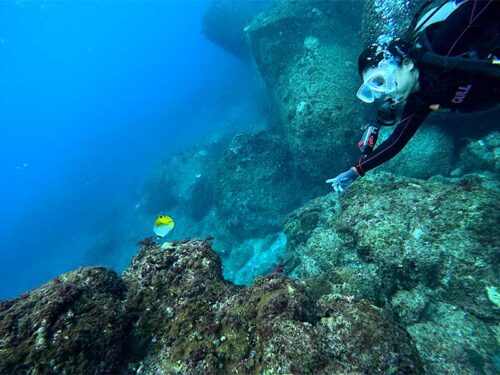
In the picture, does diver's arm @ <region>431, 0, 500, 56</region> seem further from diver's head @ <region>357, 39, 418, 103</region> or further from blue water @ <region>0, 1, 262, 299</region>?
blue water @ <region>0, 1, 262, 299</region>

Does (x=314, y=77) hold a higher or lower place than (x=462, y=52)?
higher

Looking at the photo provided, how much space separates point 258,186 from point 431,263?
981 centimetres

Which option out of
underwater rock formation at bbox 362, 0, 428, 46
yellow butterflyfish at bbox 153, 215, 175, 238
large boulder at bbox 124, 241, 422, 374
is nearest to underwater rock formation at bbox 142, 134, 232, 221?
yellow butterflyfish at bbox 153, 215, 175, 238

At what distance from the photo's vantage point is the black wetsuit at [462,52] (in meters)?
2.63

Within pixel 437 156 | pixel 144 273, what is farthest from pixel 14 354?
pixel 437 156

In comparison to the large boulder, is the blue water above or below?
above

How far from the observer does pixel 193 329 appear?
279 cm

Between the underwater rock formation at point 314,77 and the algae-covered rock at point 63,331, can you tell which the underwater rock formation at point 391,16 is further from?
the algae-covered rock at point 63,331

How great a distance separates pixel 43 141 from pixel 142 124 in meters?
77.7

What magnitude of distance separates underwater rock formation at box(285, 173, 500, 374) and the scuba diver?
63.4 inches

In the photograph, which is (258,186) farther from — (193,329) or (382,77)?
(193,329)

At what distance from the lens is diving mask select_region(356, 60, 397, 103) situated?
3012 millimetres

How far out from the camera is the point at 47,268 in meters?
35.2

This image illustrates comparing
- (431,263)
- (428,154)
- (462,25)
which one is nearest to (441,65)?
(462,25)
